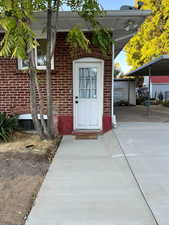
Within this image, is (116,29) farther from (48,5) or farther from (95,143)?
(95,143)

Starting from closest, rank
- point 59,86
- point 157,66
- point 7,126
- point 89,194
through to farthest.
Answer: point 89,194 → point 7,126 → point 59,86 → point 157,66

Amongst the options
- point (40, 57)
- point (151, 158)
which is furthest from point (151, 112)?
point (151, 158)

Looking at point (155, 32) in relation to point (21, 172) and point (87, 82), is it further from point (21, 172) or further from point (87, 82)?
point (21, 172)

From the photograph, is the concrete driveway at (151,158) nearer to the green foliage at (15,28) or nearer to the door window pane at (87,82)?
the door window pane at (87,82)

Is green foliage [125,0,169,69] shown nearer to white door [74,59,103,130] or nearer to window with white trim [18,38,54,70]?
white door [74,59,103,130]

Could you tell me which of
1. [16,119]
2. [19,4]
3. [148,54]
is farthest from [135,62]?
[19,4]

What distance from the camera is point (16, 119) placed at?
6.32 m

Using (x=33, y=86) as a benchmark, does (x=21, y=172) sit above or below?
below

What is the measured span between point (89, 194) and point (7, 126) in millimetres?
3728

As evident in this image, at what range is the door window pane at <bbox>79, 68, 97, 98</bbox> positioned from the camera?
662 cm

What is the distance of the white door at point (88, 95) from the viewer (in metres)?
6.57

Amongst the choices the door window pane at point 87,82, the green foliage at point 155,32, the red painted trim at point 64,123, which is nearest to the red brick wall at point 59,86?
the red painted trim at point 64,123

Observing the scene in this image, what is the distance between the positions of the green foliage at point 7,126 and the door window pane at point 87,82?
2.21 metres

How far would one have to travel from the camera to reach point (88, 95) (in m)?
6.71
